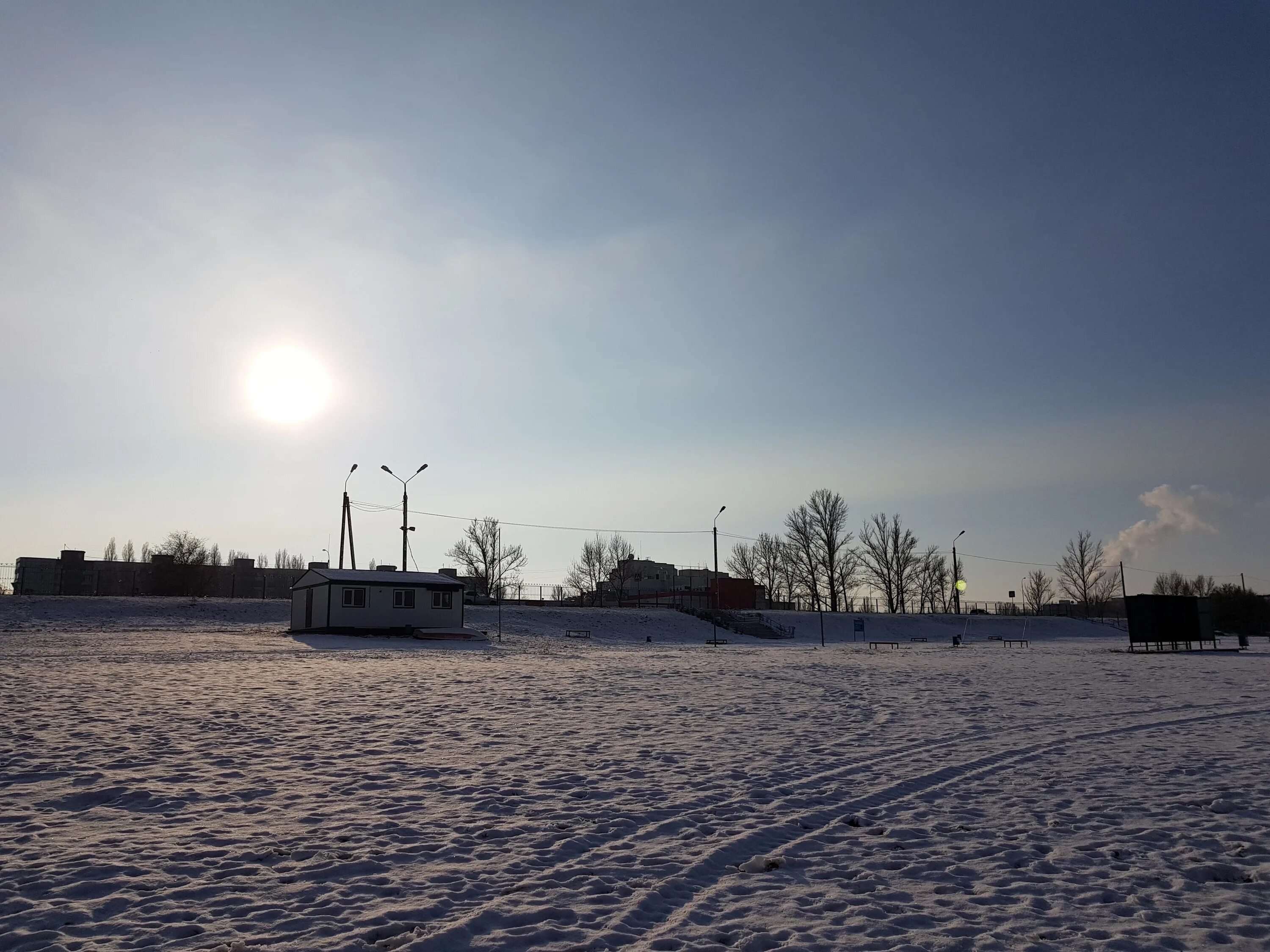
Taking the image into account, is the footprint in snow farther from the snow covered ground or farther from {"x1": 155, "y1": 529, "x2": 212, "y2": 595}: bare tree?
{"x1": 155, "y1": 529, "x2": 212, "y2": 595}: bare tree

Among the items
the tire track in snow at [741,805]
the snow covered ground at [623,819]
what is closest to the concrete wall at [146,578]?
the snow covered ground at [623,819]

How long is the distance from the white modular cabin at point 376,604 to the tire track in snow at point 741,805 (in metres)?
32.9

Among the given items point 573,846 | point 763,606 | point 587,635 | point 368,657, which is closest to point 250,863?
point 573,846

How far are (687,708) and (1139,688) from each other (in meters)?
12.3

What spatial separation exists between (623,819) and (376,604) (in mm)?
38795

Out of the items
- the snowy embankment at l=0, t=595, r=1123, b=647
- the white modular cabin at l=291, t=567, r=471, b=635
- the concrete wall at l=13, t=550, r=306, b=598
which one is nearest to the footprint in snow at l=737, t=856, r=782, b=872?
the snowy embankment at l=0, t=595, r=1123, b=647

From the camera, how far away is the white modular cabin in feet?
142

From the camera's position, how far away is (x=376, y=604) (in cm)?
4450

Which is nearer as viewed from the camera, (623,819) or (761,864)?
(761,864)

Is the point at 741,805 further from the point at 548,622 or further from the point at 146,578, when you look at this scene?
the point at 146,578

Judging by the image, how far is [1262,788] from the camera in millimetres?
9531

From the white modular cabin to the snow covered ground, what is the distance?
24183mm

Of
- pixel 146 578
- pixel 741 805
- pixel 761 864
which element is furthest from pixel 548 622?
pixel 146 578

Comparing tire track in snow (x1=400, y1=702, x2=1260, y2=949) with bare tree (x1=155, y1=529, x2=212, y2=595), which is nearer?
tire track in snow (x1=400, y1=702, x2=1260, y2=949)
